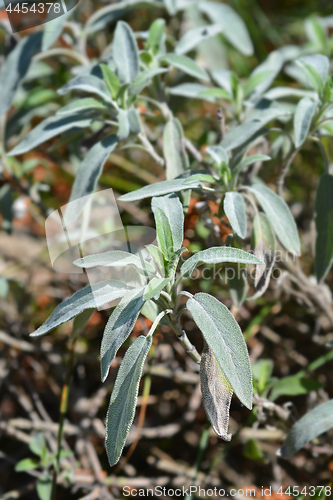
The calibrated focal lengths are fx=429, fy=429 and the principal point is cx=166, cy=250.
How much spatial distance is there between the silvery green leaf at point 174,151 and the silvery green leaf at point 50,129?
0.66 ft

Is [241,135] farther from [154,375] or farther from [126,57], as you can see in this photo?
[154,375]

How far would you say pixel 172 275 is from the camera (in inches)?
30.5

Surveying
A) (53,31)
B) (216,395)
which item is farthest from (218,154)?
(53,31)

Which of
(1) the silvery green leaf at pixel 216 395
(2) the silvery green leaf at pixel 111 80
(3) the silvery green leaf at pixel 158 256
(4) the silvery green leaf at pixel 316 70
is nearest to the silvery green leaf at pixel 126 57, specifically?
(2) the silvery green leaf at pixel 111 80

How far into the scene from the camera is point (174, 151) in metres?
1.05

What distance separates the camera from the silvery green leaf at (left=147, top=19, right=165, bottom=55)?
3.70 feet

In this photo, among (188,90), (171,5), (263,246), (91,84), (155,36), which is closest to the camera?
(263,246)

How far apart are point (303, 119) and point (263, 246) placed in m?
0.30

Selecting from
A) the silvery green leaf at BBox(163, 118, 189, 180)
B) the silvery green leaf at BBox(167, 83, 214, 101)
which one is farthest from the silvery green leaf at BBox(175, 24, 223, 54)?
the silvery green leaf at BBox(163, 118, 189, 180)

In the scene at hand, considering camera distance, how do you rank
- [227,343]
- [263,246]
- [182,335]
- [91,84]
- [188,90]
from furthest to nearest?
1. [188,90]
2. [91,84]
3. [263,246]
4. [182,335]
5. [227,343]

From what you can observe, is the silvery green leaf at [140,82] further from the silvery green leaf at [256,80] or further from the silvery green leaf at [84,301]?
the silvery green leaf at [84,301]

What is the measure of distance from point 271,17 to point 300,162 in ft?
3.84

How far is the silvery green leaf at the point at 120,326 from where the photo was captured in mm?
681

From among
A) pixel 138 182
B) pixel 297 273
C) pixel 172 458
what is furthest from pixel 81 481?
pixel 138 182
